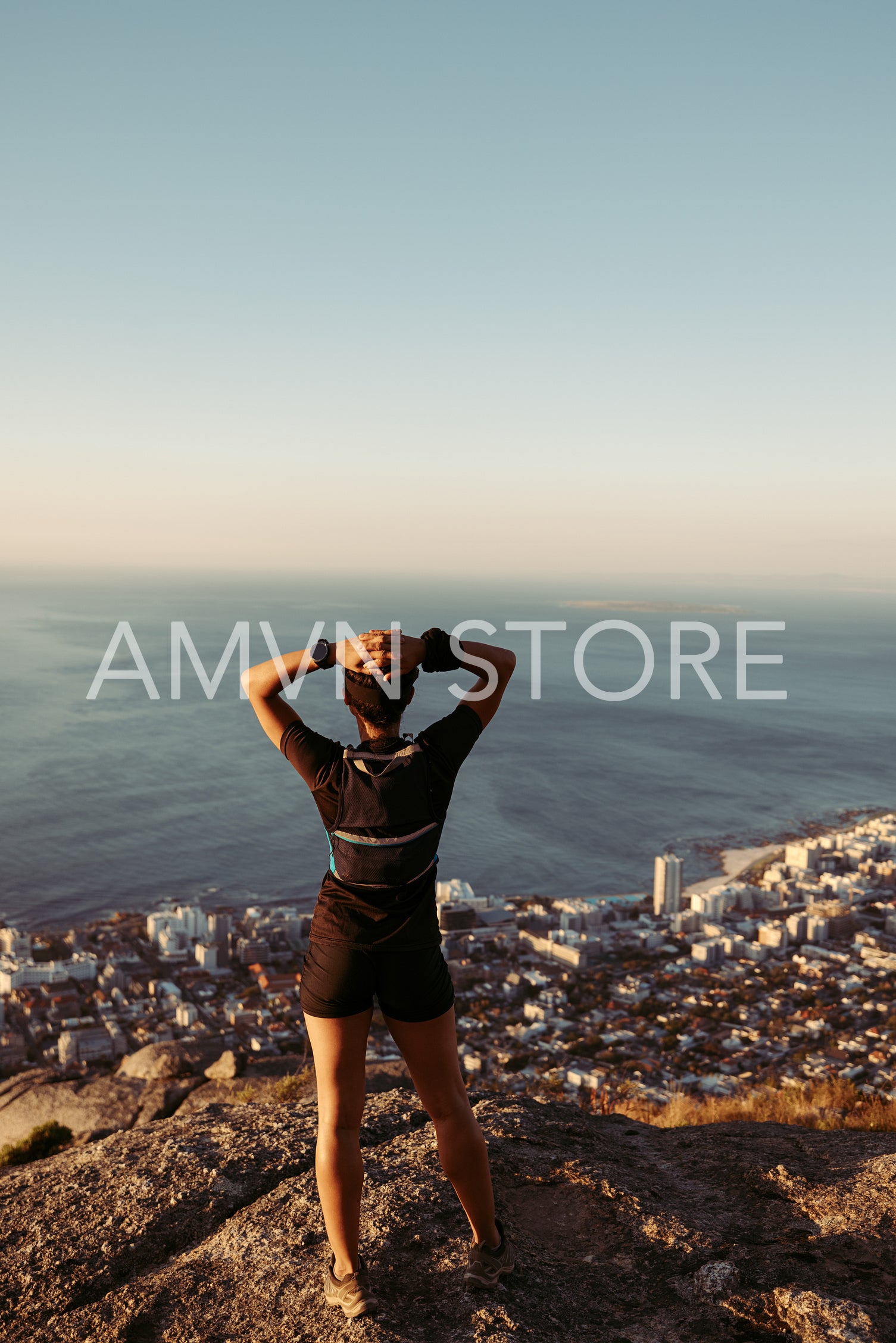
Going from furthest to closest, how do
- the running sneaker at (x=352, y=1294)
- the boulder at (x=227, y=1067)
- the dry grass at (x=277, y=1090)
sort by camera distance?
the boulder at (x=227, y=1067) < the dry grass at (x=277, y=1090) < the running sneaker at (x=352, y=1294)

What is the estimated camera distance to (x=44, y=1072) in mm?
7180

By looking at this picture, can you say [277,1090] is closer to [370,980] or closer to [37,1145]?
[37,1145]

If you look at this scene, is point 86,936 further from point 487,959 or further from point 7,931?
point 487,959

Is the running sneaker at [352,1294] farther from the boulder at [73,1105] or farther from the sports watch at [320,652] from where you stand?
the boulder at [73,1105]

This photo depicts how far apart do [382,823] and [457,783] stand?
29591 millimetres

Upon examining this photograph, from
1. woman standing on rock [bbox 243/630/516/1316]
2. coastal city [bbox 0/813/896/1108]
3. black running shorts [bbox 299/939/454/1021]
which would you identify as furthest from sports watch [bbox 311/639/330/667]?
coastal city [bbox 0/813/896/1108]

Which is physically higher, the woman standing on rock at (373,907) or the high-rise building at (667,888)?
the woman standing on rock at (373,907)

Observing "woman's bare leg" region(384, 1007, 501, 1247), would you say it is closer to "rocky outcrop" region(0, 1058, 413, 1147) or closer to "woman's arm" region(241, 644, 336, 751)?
"woman's arm" region(241, 644, 336, 751)

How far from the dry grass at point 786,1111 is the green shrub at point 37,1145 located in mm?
3231

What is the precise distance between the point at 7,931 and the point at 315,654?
56.3 feet

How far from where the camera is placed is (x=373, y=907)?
1.94m

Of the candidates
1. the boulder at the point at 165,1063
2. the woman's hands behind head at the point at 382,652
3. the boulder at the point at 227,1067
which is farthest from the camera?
the boulder at the point at 165,1063

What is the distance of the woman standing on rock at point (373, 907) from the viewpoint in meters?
1.95

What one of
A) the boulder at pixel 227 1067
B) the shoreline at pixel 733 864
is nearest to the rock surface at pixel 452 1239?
the boulder at pixel 227 1067
